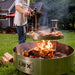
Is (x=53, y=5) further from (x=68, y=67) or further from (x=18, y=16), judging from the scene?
(x=68, y=67)

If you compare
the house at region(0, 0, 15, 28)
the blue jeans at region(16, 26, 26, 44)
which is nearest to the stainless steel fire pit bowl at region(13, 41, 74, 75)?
the blue jeans at region(16, 26, 26, 44)

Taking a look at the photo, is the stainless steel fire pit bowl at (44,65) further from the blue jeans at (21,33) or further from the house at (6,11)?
the house at (6,11)

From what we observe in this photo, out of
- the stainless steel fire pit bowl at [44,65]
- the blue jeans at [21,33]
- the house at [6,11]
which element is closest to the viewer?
the stainless steel fire pit bowl at [44,65]

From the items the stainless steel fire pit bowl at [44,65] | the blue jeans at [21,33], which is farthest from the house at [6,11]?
the stainless steel fire pit bowl at [44,65]

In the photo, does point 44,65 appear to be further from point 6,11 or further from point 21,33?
point 6,11

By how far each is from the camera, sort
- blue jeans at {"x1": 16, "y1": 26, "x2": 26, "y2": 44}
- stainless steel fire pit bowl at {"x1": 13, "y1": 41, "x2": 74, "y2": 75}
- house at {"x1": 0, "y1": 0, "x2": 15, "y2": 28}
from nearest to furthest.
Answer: stainless steel fire pit bowl at {"x1": 13, "y1": 41, "x2": 74, "y2": 75} → blue jeans at {"x1": 16, "y1": 26, "x2": 26, "y2": 44} → house at {"x1": 0, "y1": 0, "x2": 15, "y2": 28}

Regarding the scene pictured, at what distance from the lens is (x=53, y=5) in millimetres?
4109

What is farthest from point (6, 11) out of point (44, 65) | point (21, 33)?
point (44, 65)

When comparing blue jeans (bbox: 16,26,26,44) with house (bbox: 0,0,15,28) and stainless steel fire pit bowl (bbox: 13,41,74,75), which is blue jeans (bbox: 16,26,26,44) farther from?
house (bbox: 0,0,15,28)

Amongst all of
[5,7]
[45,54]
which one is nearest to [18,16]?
[45,54]

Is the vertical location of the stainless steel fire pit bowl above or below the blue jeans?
below

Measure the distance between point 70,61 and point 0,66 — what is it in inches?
63.3

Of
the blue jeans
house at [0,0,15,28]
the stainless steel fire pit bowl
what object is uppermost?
house at [0,0,15,28]

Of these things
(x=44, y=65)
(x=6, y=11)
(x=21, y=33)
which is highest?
(x=6, y=11)
